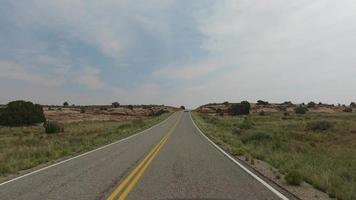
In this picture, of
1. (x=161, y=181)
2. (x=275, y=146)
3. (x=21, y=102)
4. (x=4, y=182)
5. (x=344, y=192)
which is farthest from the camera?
(x=21, y=102)

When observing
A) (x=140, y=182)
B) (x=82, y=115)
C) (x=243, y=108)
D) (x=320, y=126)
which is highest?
(x=243, y=108)

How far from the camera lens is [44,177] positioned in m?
10.3

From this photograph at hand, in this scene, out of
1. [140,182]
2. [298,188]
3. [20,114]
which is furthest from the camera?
[20,114]

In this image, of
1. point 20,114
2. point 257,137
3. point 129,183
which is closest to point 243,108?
point 20,114

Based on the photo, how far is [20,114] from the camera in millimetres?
61125

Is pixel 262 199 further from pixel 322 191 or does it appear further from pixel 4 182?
pixel 4 182

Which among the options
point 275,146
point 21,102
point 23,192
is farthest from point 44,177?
point 21,102

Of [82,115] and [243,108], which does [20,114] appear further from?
[243,108]

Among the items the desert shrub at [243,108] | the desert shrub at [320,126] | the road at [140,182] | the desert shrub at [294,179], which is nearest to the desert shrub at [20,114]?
the desert shrub at [320,126]

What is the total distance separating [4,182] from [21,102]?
191ft

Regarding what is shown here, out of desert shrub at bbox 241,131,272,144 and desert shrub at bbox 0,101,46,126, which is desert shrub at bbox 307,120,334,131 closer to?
desert shrub at bbox 241,131,272,144

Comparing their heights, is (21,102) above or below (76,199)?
above

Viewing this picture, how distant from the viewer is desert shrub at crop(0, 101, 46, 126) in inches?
2379

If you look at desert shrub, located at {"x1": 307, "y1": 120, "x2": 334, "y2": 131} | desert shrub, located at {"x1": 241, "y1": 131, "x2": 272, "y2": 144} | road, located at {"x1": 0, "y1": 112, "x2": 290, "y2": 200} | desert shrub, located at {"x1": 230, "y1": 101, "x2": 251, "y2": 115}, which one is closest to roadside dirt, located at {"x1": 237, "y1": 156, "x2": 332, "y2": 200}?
road, located at {"x1": 0, "y1": 112, "x2": 290, "y2": 200}
